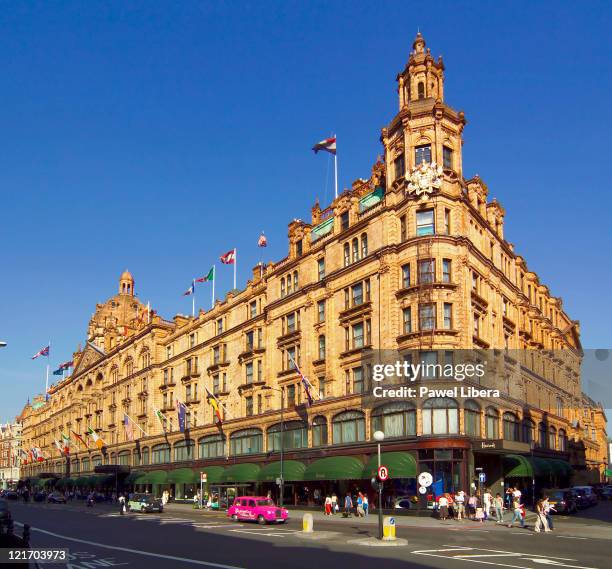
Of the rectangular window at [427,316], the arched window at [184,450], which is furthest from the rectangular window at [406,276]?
the arched window at [184,450]

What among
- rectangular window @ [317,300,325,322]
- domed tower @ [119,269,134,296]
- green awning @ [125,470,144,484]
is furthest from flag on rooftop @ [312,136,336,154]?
domed tower @ [119,269,134,296]

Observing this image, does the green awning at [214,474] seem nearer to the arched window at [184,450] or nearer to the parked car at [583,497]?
the arched window at [184,450]

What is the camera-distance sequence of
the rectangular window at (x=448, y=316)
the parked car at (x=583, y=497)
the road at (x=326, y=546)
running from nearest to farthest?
the road at (x=326, y=546), the rectangular window at (x=448, y=316), the parked car at (x=583, y=497)

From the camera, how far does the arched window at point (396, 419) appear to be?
49656 millimetres

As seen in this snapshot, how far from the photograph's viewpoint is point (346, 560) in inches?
922

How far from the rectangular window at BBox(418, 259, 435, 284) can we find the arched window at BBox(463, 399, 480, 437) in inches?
360

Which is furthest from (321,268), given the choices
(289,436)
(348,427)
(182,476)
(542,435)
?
(182,476)

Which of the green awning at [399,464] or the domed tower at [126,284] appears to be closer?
the green awning at [399,464]

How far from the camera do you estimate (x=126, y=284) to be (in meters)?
152

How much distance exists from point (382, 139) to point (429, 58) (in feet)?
25.8

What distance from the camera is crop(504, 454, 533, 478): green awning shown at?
5419cm

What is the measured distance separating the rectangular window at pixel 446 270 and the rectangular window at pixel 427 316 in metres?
2.33

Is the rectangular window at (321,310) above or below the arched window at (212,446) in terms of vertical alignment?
above

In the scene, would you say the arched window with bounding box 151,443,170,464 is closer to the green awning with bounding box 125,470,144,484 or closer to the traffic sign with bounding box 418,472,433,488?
the green awning with bounding box 125,470,144,484
